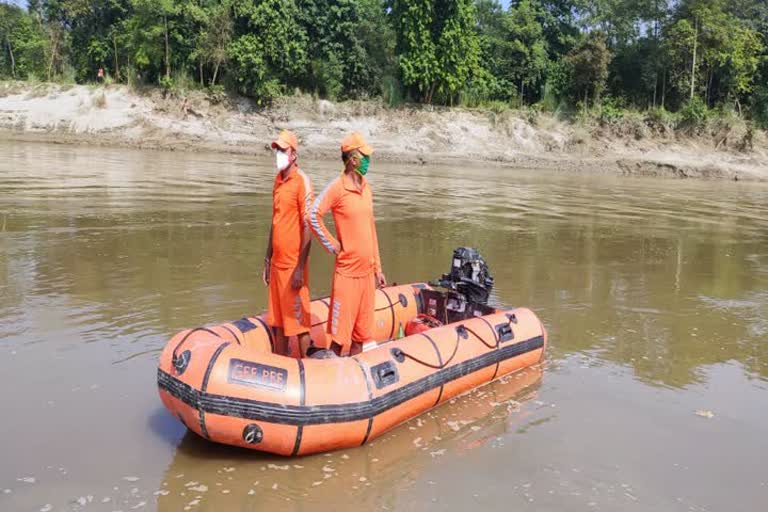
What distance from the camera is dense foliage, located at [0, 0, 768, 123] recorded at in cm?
2859

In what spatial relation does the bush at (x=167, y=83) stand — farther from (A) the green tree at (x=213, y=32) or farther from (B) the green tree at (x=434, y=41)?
(B) the green tree at (x=434, y=41)

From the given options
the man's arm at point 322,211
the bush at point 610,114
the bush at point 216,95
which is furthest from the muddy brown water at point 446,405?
the bush at point 610,114

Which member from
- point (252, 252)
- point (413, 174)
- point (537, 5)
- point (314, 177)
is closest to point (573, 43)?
point (537, 5)

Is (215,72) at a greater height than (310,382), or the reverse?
(215,72)

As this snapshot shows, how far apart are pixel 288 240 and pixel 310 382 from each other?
103cm

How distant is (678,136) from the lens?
29938 mm

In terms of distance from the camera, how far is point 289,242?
15.4 ft

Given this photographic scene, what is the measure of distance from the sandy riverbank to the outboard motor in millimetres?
20830

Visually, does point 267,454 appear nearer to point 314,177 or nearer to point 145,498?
point 145,498

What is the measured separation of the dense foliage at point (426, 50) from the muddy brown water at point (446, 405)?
17025 mm

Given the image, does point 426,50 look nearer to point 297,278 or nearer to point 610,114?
point 610,114

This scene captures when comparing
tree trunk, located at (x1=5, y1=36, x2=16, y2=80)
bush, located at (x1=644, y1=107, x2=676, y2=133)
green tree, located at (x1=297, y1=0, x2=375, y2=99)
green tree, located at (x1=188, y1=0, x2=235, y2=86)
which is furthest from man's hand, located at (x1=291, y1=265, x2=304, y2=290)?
tree trunk, located at (x1=5, y1=36, x2=16, y2=80)

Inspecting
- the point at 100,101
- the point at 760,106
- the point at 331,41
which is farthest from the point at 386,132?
the point at 760,106

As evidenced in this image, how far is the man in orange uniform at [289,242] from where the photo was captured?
462cm
